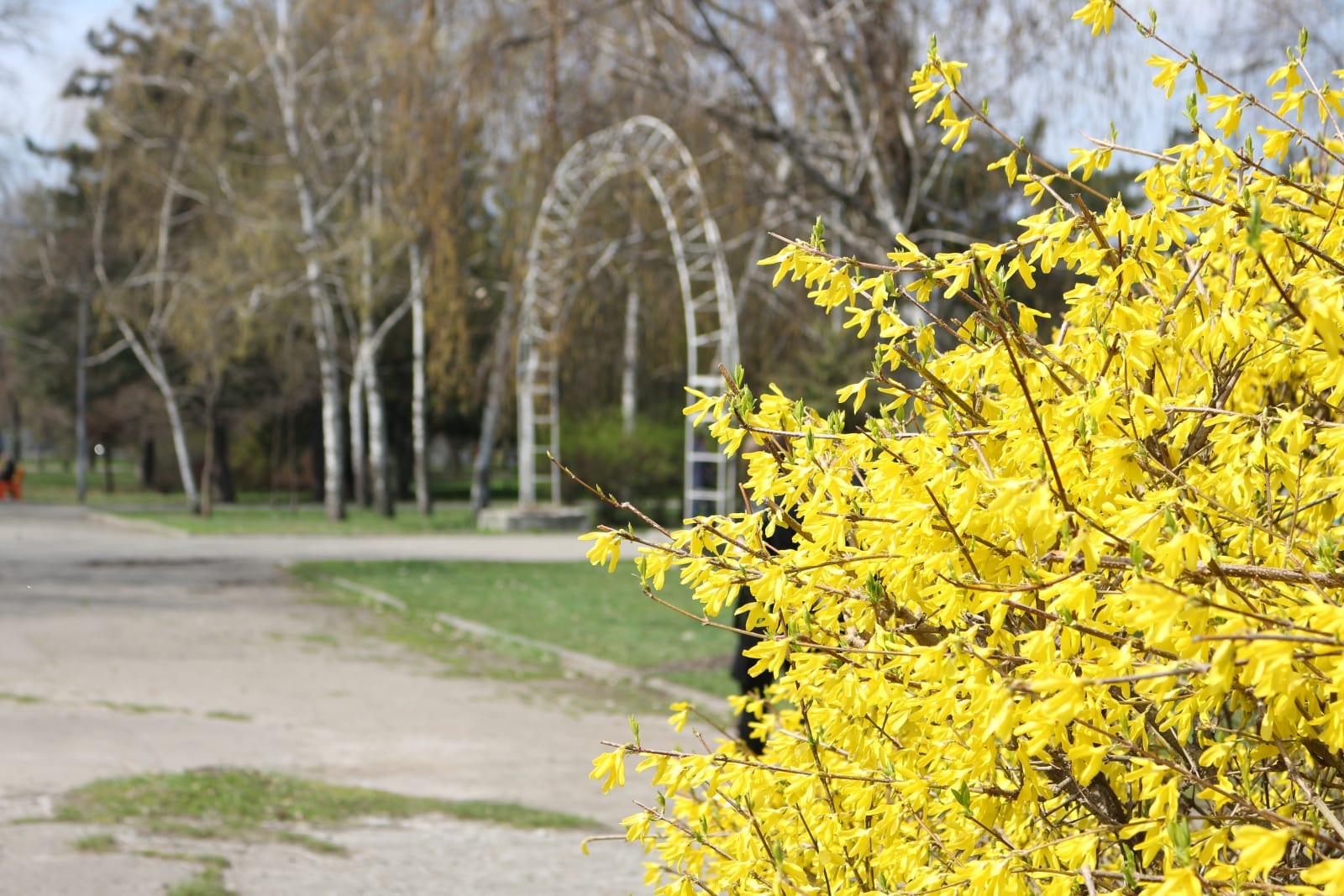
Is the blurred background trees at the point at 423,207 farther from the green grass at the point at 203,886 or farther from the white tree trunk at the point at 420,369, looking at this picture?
the green grass at the point at 203,886

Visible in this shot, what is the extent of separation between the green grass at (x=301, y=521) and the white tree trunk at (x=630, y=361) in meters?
4.04

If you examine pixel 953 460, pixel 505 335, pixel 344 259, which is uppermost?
pixel 344 259

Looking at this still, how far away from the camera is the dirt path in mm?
5516

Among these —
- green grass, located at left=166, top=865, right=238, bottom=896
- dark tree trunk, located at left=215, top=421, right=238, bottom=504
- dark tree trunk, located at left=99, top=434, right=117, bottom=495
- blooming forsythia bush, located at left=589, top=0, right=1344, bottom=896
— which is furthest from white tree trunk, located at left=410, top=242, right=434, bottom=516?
blooming forsythia bush, located at left=589, top=0, right=1344, bottom=896

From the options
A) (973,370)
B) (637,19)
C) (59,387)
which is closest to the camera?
(973,370)

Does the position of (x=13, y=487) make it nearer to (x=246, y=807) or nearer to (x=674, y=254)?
(x=674, y=254)

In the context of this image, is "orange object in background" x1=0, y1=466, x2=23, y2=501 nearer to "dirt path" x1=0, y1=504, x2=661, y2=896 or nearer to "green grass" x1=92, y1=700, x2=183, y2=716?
"dirt path" x1=0, y1=504, x2=661, y2=896

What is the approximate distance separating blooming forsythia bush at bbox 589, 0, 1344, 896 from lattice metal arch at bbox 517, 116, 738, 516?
16483mm

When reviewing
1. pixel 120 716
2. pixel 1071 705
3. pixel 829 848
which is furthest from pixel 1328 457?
pixel 120 716

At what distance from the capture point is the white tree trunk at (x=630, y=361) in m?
30.8

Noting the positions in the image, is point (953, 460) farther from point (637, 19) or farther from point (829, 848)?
point (637, 19)

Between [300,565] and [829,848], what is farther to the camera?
[300,565]

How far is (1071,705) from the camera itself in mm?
1584

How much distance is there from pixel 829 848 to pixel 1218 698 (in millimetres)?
954
